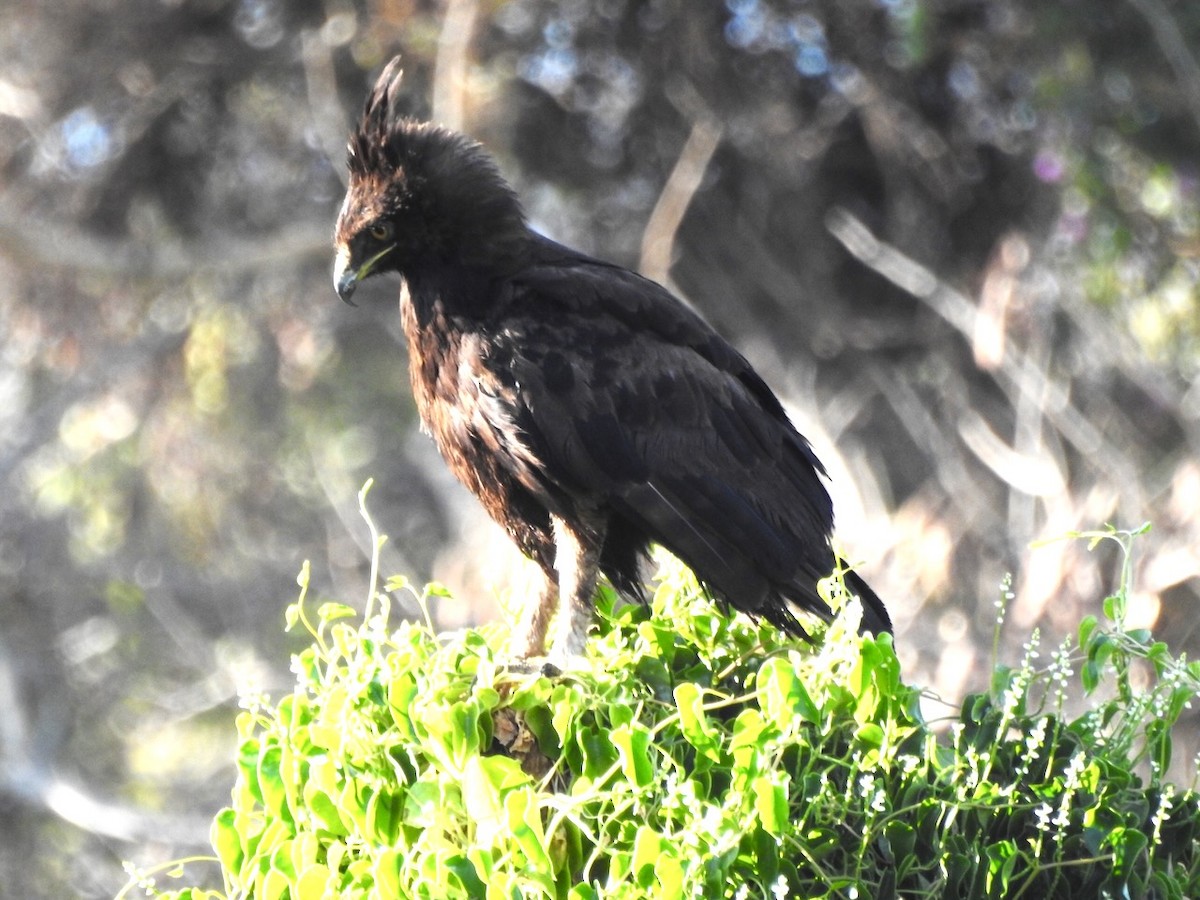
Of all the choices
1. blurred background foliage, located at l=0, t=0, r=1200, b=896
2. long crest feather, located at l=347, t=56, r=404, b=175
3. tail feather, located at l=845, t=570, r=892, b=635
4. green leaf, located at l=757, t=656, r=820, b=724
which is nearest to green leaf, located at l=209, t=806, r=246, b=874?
green leaf, located at l=757, t=656, r=820, b=724

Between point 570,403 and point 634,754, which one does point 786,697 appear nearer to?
point 634,754

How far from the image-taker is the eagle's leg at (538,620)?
4.09 meters

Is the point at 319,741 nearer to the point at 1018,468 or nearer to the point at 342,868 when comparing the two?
the point at 342,868

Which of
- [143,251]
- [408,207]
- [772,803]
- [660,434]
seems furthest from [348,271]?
[143,251]

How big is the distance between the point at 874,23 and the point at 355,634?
22.8 ft

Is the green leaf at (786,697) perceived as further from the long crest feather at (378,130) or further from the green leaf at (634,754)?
the long crest feather at (378,130)

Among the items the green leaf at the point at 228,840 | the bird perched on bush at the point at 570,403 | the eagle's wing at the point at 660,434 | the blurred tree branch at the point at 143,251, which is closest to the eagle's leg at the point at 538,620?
the bird perched on bush at the point at 570,403

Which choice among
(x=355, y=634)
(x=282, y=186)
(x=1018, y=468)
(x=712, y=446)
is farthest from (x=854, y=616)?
(x=282, y=186)

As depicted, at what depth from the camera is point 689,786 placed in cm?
236

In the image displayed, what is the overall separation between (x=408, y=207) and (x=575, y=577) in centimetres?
109

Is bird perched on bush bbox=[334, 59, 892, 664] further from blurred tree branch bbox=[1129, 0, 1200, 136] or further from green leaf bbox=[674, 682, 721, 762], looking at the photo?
blurred tree branch bbox=[1129, 0, 1200, 136]

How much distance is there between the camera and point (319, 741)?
103 inches

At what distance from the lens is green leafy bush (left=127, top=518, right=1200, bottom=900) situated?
7.79 feet

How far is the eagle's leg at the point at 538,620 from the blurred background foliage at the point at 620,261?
11.0 ft
